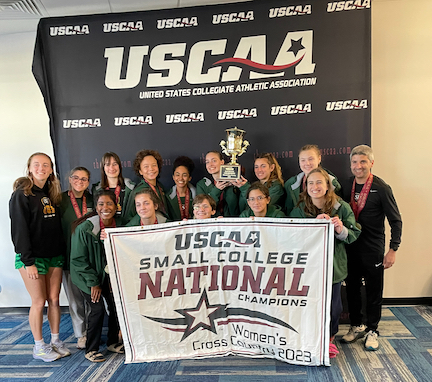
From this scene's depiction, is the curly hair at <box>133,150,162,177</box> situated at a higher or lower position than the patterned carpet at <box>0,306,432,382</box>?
higher

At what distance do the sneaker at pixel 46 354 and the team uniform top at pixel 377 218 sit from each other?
2978 millimetres

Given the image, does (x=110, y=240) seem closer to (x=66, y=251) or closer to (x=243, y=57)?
(x=66, y=251)

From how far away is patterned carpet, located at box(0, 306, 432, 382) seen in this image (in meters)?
2.48

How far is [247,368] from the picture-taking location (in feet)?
8.46

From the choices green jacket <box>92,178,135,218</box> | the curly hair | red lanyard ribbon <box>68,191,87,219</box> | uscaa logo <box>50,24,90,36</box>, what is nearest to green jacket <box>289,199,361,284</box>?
the curly hair

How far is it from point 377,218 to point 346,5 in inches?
91.1

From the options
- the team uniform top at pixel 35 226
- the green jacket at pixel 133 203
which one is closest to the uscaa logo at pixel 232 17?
the green jacket at pixel 133 203

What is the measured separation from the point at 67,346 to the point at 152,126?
2.49 m

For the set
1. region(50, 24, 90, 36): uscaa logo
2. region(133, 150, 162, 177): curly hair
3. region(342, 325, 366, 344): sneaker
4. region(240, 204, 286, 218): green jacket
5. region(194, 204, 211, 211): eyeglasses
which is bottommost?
region(342, 325, 366, 344): sneaker

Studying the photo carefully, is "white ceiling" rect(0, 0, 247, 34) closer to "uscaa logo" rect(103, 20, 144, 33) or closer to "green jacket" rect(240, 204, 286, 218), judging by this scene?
"uscaa logo" rect(103, 20, 144, 33)

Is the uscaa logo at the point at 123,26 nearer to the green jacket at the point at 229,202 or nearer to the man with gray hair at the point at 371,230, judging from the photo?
the green jacket at the point at 229,202

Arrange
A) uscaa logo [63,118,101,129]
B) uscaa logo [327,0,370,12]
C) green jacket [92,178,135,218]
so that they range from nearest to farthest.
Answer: green jacket [92,178,135,218], uscaa logo [327,0,370,12], uscaa logo [63,118,101,129]

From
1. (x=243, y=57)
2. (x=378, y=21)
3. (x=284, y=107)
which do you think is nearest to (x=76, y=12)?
(x=243, y=57)

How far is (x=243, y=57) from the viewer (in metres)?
3.55
